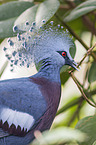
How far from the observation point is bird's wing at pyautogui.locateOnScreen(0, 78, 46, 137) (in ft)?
2.78

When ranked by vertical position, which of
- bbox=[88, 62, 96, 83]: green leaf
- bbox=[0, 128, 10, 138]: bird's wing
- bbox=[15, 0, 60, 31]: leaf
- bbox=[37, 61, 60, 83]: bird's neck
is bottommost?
bbox=[88, 62, 96, 83]: green leaf

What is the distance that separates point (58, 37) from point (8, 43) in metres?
0.22

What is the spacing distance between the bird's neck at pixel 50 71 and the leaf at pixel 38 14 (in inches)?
6.8

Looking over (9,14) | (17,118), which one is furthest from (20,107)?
(9,14)

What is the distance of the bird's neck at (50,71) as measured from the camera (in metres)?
0.97

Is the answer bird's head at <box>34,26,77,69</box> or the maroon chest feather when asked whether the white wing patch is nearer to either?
the maroon chest feather

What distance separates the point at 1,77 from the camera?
41.8 inches

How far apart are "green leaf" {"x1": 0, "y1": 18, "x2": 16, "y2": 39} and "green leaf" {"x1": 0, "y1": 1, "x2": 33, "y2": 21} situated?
7cm

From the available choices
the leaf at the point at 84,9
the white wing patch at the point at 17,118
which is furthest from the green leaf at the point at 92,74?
the white wing patch at the point at 17,118

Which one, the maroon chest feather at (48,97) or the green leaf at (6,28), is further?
the green leaf at (6,28)

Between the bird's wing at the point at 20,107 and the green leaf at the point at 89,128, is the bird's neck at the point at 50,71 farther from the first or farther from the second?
the green leaf at the point at 89,128

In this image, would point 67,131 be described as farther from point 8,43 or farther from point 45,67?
point 8,43

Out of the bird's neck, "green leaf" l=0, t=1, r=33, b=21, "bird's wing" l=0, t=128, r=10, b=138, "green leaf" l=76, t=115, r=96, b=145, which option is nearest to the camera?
"green leaf" l=76, t=115, r=96, b=145

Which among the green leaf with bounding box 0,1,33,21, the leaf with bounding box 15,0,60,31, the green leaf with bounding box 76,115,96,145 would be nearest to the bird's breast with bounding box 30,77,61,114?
the green leaf with bounding box 76,115,96,145
